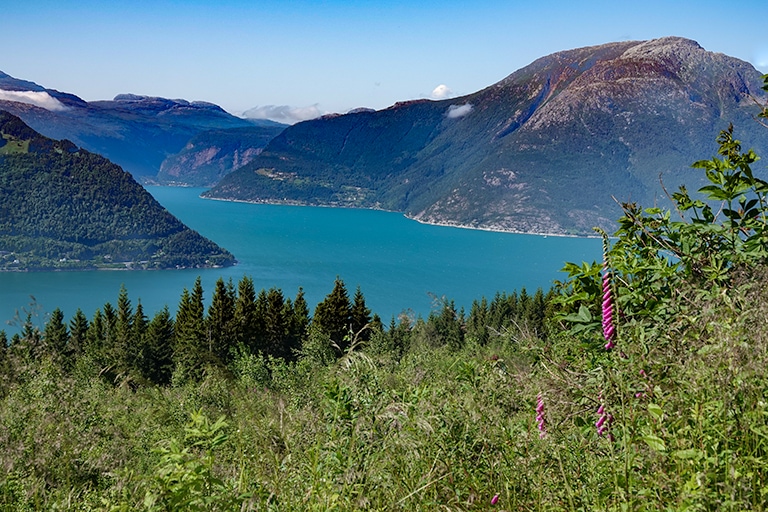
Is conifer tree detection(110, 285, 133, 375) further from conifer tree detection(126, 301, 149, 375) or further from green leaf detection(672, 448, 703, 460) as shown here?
green leaf detection(672, 448, 703, 460)

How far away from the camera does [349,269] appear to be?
327 ft

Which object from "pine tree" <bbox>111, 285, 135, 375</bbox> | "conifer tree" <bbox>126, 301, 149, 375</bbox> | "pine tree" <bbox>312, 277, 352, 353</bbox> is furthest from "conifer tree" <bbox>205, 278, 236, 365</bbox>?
"pine tree" <bbox>312, 277, 352, 353</bbox>

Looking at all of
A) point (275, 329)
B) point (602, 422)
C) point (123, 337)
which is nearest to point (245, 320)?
point (275, 329)

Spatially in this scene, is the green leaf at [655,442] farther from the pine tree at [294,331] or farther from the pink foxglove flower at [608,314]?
the pine tree at [294,331]

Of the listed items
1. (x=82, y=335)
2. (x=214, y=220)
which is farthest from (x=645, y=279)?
(x=214, y=220)

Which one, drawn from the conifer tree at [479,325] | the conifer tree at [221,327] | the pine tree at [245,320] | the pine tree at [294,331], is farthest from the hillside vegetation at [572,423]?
the conifer tree at [479,325]

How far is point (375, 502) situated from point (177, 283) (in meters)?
96.6

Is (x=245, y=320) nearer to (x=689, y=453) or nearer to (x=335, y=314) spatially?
(x=335, y=314)

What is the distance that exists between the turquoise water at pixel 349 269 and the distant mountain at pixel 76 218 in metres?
6.84

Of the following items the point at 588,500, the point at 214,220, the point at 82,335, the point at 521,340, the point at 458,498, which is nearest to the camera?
the point at 588,500

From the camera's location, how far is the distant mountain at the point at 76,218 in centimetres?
11138

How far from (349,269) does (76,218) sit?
6685 cm

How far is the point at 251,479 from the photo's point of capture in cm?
207

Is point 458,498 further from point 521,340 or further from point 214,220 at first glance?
point 214,220
